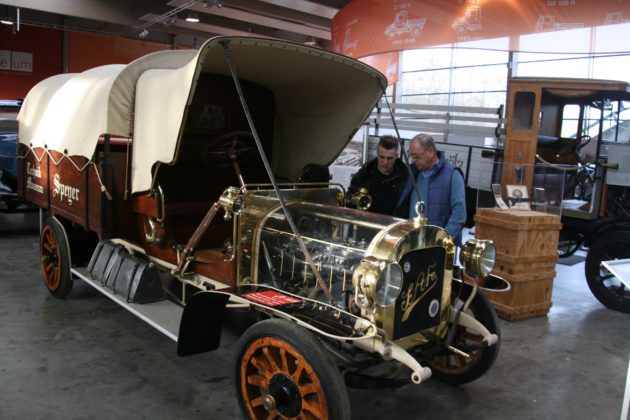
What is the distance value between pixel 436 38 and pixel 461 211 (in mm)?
2964

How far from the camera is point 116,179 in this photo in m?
4.02

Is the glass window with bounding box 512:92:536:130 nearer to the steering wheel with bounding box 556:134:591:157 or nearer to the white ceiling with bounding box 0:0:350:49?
the steering wheel with bounding box 556:134:591:157

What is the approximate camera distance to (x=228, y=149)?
4.01 meters

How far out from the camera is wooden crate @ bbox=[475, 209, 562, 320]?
181 inches

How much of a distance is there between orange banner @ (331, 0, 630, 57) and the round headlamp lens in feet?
12.4

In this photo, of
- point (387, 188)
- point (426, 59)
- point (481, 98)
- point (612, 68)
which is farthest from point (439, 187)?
point (426, 59)

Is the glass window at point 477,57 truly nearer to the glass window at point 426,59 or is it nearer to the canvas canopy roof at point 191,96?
the glass window at point 426,59

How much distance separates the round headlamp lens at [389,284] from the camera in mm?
2348

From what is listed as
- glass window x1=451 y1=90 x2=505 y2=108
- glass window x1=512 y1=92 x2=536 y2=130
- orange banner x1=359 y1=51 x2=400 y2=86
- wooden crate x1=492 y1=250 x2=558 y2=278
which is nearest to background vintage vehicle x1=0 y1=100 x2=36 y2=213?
orange banner x1=359 y1=51 x2=400 y2=86

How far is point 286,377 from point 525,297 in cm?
295

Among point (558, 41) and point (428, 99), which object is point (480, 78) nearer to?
point (428, 99)

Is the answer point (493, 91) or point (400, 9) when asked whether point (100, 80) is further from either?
point (493, 91)

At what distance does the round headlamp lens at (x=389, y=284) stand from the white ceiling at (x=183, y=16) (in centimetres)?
615

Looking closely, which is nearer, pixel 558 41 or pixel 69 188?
pixel 69 188
